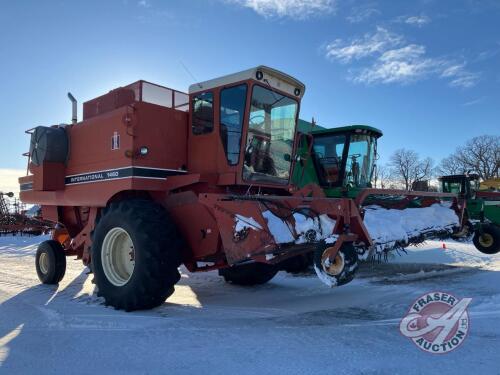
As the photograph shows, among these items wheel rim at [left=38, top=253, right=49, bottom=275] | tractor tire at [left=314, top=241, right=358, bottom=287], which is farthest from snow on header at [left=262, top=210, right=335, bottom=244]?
wheel rim at [left=38, top=253, right=49, bottom=275]

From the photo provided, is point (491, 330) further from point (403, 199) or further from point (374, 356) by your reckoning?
point (403, 199)

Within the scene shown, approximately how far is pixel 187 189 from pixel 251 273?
188 centimetres

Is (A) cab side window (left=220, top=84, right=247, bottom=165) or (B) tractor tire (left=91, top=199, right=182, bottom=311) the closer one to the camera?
(B) tractor tire (left=91, top=199, right=182, bottom=311)

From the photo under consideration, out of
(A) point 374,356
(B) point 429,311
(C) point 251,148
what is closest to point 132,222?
(C) point 251,148

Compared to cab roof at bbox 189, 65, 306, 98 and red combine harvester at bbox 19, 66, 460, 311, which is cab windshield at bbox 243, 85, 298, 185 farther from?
cab roof at bbox 189, 65, 306, 98

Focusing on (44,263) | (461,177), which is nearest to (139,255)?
(44,263)

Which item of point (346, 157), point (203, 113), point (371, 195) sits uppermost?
point (203, 113)

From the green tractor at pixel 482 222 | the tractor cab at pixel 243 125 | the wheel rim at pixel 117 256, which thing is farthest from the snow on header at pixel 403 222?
the wheel rim at pixel 117 256

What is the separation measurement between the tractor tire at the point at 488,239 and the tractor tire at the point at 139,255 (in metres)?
6.46

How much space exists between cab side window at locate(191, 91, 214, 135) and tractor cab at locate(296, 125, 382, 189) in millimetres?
4801

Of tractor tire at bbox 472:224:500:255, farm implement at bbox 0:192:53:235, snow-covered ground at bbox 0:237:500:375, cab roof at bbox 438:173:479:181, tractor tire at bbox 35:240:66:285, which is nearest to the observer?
snow-covered ground at bbox 0:237:500:375

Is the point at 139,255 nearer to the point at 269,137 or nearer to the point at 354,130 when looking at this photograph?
the point at 269,137

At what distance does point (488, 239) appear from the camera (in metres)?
8.58

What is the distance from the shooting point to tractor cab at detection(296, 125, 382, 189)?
10.1 m
